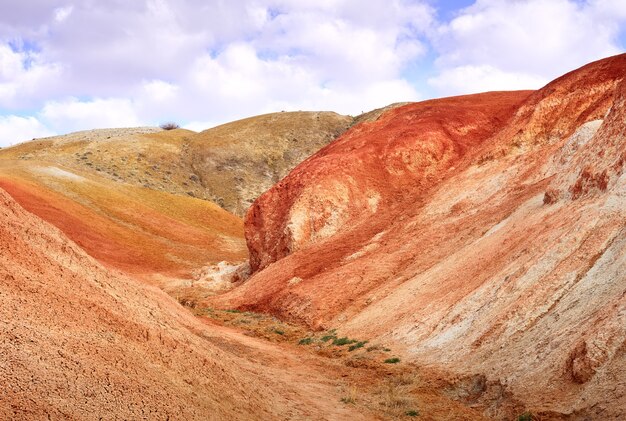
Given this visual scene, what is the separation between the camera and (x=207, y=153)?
86.1m

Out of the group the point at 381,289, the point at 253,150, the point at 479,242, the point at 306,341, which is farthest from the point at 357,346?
the point at 253,150

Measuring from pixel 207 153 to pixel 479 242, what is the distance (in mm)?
67704

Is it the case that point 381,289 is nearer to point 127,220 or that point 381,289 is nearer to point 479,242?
point 479,242

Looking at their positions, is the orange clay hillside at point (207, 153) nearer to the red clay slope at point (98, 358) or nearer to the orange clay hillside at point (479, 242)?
the orange clay hillside at point (479, 242)

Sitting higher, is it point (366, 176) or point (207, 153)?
point (207, 153)

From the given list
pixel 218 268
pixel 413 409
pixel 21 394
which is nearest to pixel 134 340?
pixel 21 394

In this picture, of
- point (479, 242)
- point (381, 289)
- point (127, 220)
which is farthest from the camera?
point (127, 220)

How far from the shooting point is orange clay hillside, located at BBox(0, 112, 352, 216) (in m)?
72.9

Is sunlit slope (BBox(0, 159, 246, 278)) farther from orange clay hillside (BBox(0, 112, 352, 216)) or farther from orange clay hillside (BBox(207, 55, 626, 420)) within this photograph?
orange clay hillside (BBox(207, 55, 626, 420))

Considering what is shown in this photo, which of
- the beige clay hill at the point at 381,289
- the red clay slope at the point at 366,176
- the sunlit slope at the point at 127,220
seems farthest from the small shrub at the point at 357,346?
the sunlit slope at the point at 127,220

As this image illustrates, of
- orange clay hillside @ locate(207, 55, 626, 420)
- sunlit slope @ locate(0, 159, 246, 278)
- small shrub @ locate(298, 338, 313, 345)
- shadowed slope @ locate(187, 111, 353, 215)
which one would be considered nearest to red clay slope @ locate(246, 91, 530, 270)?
orange clay hillside @ locate(207, 55, 626, 420)

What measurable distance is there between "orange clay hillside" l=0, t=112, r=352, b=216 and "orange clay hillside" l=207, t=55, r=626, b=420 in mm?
36673

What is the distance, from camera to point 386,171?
36.6m

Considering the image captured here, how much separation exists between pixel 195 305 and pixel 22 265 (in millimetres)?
18647
